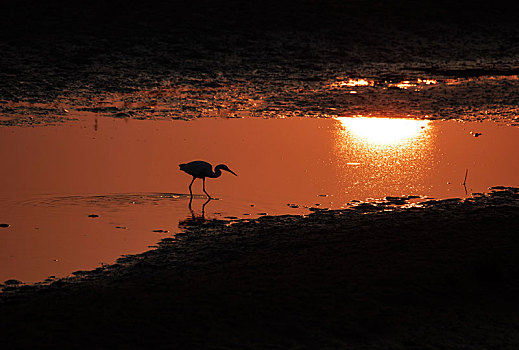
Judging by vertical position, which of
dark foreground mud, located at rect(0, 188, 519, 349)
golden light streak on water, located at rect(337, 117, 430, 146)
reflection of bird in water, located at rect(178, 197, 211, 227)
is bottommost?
dark foreground mud, located at rect(0, 188, 519, 349)

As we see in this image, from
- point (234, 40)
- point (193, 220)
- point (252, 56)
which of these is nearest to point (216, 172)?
point (193, 220)

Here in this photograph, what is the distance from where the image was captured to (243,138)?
38.8 ft

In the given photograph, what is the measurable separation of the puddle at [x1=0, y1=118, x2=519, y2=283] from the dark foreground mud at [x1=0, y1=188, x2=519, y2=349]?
0.59 metres

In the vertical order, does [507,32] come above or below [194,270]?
above

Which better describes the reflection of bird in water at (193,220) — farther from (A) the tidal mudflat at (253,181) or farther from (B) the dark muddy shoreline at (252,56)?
(B) the dark muddy shoreline at (252,56)

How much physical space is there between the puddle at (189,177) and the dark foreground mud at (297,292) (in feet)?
1.92

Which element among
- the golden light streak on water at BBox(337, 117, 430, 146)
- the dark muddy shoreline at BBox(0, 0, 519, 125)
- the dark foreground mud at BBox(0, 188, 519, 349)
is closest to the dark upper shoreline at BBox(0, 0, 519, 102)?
the dark muddy shoreline at BBox(0, 0, 519, 125)

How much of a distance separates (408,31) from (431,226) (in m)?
13.0

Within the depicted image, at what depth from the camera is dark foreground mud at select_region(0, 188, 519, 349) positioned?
5676mm

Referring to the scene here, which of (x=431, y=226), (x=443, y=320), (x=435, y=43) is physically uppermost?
(x=435, y=43)

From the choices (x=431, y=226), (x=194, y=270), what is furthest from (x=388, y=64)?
(x=194, y=270)

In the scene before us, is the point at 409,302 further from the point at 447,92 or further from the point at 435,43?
the point at 435,43

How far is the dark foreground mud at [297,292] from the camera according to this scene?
5676 mm

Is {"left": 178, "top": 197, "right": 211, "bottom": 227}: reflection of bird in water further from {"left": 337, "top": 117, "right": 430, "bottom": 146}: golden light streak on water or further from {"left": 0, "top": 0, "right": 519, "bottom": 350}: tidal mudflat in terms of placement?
{"left": 337, "top": 117, "right": 430, "bottom": 146}: golden light streak on water
